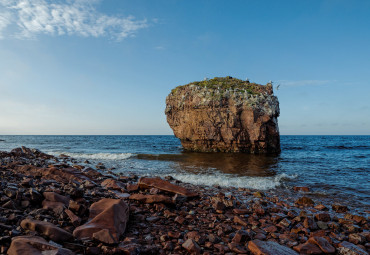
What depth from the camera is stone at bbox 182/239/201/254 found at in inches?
169

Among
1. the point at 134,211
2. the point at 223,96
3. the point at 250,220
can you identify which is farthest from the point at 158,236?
the point at 223,96

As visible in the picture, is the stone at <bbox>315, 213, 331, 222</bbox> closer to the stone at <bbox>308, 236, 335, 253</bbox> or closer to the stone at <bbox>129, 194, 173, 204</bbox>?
the stone at <bbox>308, 236, 335, 253</bbox>

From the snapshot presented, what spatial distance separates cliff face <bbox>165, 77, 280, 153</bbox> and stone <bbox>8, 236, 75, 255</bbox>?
26871mm

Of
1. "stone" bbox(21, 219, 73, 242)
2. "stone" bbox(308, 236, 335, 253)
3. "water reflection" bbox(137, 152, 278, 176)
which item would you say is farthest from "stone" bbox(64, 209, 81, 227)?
"water reflection" bbox(137, 152, 278, 176)

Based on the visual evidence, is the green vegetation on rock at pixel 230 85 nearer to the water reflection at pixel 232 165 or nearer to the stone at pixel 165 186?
the water reflection at pixel 232 165

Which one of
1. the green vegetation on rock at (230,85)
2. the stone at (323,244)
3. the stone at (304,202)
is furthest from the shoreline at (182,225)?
the green vegetation on rock at (230,85)

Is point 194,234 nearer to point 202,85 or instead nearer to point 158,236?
point 158,236

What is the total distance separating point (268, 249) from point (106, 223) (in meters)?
3.51

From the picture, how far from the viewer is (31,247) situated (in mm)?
3229

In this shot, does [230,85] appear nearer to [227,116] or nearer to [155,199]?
[227,116]

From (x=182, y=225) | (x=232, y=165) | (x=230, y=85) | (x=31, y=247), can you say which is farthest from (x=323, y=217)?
(x=230, y=85)

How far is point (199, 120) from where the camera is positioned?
30.8 m

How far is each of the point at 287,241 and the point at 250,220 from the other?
1.34m

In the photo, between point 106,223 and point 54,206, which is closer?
point 106,223
